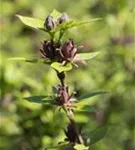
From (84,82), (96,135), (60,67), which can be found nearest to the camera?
(60,67)

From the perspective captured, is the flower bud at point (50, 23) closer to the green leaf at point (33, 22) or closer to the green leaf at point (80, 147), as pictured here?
the green leaf at point (33, 22)

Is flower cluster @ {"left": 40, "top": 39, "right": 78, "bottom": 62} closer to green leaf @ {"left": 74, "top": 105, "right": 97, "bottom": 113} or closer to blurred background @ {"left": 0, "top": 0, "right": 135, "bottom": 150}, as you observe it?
green leaf @ {"left": 74, "top": 105, "right": 97, "bottom": 113}

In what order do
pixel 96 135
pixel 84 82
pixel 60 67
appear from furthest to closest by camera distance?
pixel 84 82 < pixel 96 135 < pixel 60 67

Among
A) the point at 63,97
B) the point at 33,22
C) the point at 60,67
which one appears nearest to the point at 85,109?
the point at 63,97

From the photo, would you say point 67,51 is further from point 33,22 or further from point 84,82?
point 84,82

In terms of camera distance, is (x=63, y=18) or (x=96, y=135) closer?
(x=63, y=18)

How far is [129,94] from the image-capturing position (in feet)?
11.6

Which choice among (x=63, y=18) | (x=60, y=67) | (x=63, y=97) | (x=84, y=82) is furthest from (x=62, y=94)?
(x=84, y=82)

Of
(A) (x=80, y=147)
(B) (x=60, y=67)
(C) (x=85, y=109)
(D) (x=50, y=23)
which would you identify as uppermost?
(D) (x=50, y=23)

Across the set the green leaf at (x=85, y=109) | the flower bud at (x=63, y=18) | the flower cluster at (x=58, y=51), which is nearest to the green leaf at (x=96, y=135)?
the green leaf at (x=85, y=109)

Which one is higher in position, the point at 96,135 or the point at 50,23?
the point at 50,23

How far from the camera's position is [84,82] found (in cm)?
349

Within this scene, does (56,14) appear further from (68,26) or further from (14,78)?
(14,78)

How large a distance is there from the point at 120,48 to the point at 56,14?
1.65 metres
